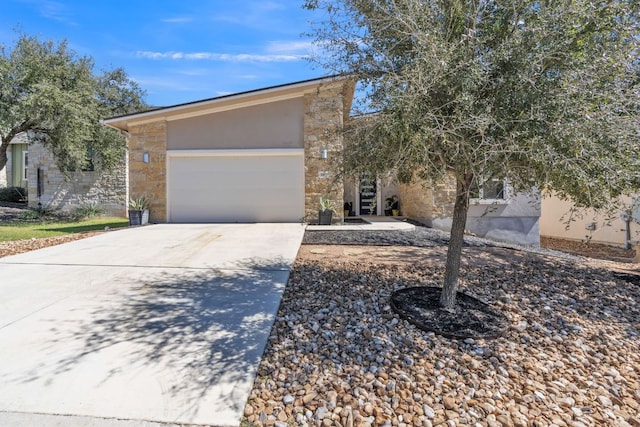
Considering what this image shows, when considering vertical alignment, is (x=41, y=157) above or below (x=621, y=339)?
above

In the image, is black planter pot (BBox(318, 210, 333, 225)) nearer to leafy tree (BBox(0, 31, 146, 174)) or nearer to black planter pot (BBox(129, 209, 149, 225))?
black planter pot (BBox(129, 209, 149, 225))

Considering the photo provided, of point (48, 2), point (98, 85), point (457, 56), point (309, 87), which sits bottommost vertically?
point (457, 56)

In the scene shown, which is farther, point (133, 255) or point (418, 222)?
point (418, 222)

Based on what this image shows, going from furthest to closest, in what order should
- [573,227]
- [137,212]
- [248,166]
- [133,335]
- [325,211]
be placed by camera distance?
[573,227] → [248,166] → [137,212] → [325,211] → [133,335]

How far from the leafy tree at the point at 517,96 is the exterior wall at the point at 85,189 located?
16812 millimetres

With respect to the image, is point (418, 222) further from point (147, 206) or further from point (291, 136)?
point (147, 206)

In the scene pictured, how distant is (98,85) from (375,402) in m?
17.9

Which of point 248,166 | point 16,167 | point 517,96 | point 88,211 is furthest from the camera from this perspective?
point 16,167

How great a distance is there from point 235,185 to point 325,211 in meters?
3.20

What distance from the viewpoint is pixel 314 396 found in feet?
8.07

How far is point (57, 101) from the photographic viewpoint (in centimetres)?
1227

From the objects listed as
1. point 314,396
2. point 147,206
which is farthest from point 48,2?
point 314,396

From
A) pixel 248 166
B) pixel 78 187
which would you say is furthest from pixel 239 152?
pixel 78 187

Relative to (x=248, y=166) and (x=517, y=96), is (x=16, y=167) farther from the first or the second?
(x=517, y=96)
